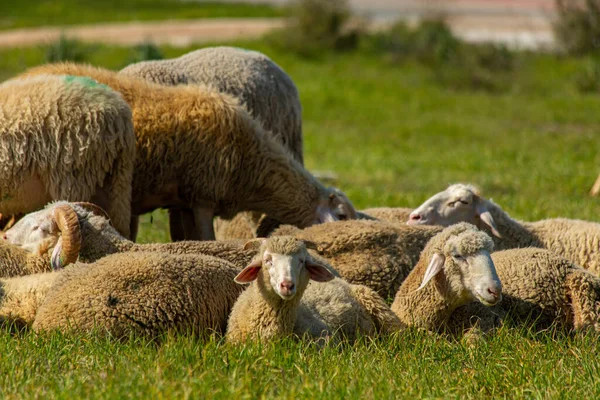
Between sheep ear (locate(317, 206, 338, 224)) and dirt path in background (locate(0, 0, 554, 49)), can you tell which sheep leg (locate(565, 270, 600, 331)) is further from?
dirt path in background (locate(0, 0, 554, 49))

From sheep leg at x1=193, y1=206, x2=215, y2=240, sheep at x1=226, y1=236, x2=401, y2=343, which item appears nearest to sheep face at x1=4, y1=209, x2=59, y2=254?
sheep at x1=226, y1=236, x2=401, y2=343

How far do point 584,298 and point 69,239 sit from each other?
309 cm

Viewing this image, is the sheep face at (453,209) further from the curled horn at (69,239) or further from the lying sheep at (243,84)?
the curled horn at (69,239)

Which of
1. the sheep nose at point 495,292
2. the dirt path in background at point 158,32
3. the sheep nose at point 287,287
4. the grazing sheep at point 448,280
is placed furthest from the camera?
the dirt path in background at point 158,32

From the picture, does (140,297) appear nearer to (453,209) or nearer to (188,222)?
(188,222)

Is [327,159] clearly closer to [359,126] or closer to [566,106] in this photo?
[359,126]

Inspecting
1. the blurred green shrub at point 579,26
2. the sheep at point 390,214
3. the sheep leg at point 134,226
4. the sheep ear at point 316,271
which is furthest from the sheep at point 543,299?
the blurred green shrub at point 579,26

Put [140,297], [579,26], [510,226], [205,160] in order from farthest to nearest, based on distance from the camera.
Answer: [579,26]
[205,160]
[510,226]
[140,297]

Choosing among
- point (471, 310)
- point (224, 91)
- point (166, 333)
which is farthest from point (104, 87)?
point (471, 310)

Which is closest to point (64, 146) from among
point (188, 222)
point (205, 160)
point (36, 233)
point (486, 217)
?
point (36, 233)

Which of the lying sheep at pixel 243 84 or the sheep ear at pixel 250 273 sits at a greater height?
the sheep ear at pixel 250 273

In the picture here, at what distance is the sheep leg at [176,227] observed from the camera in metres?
8.26

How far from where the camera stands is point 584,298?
5793 millimetres

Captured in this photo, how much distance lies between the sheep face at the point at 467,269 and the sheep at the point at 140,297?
1.19 meters
